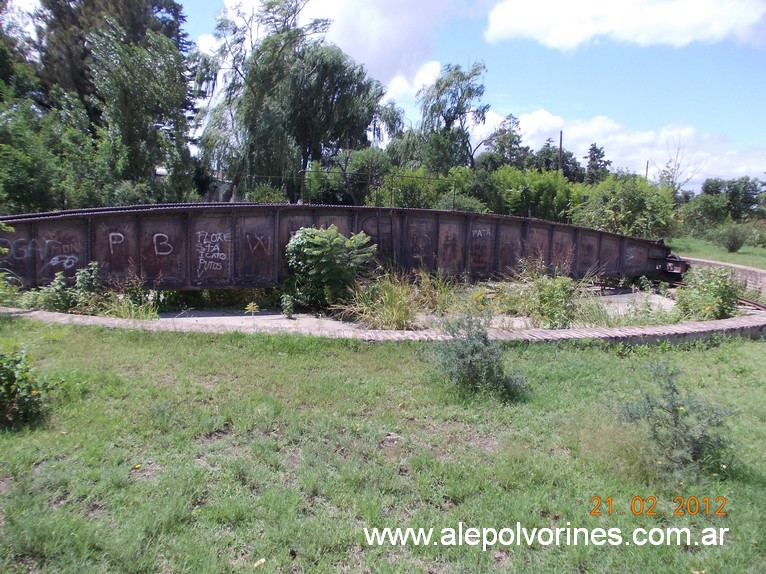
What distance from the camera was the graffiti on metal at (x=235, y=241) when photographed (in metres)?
10.7

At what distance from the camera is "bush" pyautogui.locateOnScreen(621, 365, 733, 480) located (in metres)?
3.89

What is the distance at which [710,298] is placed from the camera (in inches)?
401

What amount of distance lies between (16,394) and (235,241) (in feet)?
26.0

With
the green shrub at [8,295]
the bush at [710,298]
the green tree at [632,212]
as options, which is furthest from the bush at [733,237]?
the green shrub at [8,295]

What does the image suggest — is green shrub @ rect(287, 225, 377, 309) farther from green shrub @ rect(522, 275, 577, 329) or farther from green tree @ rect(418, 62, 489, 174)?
green tree @ rect(418, 62, 489, 174)

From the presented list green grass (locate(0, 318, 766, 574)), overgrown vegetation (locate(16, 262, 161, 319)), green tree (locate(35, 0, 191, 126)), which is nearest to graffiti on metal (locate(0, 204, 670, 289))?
overgrown vegetation (locate(16, 262, 161, 319))

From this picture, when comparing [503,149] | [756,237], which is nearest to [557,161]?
[503,149]

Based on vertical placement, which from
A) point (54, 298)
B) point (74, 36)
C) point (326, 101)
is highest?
point (74, 36)

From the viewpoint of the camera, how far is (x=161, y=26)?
32219mm

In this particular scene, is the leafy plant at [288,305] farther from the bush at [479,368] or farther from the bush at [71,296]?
the bush at [479,368]

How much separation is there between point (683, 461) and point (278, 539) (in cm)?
274

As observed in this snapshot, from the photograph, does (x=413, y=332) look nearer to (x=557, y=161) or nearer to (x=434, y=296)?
(x=434, y=296)

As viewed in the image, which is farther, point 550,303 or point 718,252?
point 718,252

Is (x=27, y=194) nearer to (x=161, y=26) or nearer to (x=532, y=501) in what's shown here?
(x=532, y=501)
